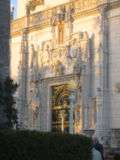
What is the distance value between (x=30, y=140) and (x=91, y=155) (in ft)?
8.95

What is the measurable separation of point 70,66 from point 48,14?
417 cm

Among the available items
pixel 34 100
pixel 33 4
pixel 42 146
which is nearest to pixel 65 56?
pixel 34 100

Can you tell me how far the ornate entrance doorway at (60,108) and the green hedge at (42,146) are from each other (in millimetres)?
14349

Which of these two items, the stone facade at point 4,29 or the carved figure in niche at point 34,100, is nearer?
the stone facade at point 4,29

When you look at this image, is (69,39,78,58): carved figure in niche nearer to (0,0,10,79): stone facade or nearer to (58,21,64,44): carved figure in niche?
(58,21,64,44): carved figure in niche

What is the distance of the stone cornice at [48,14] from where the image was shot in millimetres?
28498

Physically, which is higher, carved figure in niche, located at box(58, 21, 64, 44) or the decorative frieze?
the decorative frieze

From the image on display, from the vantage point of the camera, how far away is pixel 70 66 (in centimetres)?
2922

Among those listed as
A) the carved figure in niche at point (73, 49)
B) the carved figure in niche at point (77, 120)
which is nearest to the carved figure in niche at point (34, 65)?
the carved figure in niche at point (73, 49)

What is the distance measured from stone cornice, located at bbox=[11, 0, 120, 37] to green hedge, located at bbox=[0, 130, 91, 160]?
1425cm

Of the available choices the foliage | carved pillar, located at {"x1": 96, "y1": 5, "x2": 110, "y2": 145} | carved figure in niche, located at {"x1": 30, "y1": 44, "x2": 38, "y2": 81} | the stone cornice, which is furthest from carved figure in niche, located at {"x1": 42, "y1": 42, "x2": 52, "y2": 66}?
the foliage

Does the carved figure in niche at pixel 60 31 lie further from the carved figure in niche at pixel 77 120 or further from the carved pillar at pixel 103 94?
the carved figure in niche at pixel 77 120

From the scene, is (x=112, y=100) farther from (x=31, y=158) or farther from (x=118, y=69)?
(x=31, y=158)

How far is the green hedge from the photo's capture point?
12.0 metres
